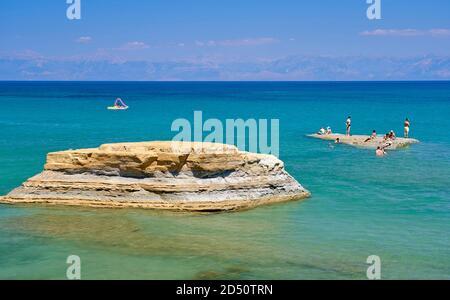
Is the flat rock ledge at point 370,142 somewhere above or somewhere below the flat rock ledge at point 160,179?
above

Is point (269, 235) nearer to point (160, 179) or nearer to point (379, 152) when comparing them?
point (160, 179)

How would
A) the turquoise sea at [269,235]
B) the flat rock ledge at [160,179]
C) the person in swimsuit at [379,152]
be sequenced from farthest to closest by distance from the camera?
the person in swimsuit at [379,152] < the flat rock ledge at [160,179] < the turquoise sea at [269,235]

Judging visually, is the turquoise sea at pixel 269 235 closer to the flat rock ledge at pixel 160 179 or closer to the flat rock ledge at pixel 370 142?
the flat rock ledge at pixel 160 179

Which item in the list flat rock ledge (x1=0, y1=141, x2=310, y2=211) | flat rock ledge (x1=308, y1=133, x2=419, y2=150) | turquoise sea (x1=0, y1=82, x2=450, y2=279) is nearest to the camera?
turquoise sea (x1=0, y1=82, x2=450, y2=279)

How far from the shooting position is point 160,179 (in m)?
25.5

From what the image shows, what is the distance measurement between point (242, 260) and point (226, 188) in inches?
270

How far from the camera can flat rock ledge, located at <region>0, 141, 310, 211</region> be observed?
82.7 ft

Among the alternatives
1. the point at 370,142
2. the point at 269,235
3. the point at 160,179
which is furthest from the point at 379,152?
the point at 269,235

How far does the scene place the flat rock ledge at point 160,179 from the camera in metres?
25.2

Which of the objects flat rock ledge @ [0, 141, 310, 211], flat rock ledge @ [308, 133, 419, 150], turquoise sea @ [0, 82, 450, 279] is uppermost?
flat rock ledge @ [308, 133, 419, 150]

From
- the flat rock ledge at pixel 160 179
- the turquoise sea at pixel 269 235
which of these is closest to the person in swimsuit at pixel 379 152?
the turquoise sea at pixel 269 235

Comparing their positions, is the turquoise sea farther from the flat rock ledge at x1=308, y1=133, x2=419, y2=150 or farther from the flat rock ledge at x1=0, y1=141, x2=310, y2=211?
the flat rock ledge at x1=308, y1=133, x2=419, y2=150

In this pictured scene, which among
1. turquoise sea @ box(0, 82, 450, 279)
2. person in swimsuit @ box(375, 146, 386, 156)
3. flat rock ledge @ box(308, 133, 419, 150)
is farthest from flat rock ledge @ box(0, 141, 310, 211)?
flat rock ledge @ box(308, 133, 419, 150)

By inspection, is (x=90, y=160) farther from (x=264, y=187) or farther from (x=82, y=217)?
(x=264, y=187)
